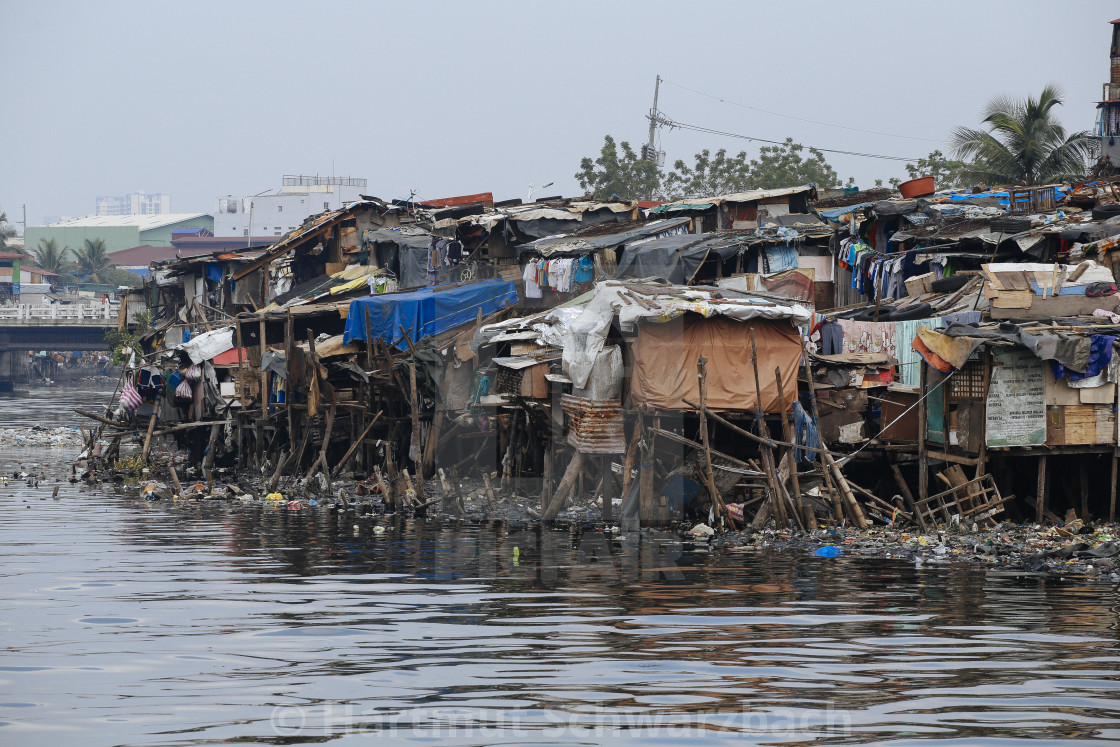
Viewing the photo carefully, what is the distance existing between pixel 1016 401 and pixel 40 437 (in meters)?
31.4

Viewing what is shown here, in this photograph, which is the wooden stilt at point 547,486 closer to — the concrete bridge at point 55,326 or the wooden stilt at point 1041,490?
the wooden stilt at point 1041,490

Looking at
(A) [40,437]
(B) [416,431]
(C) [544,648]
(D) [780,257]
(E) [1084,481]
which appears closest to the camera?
(C) [544,648]

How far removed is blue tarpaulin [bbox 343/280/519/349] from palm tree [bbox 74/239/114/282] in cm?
7705

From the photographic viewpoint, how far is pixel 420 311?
21594 mm

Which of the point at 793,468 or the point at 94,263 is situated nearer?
the point at 793,468

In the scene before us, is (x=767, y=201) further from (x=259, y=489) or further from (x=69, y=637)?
(x=69, y=637)

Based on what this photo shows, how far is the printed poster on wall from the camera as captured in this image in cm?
1487

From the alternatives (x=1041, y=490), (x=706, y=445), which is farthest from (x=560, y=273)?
(x=1041, y=490)

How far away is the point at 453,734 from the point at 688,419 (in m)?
10.7

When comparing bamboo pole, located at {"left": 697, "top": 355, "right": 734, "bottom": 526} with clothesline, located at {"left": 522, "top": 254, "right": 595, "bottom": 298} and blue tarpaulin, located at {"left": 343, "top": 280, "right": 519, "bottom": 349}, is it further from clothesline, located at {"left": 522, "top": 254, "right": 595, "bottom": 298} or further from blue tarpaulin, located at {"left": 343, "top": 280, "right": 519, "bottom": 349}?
clothesline, located at {"left": 522, "top": 254, "right": 595, "bottom": 298}

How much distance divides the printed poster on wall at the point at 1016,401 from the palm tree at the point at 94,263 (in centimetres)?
8809

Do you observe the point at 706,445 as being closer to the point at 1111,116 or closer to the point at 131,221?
the point at 1111,116

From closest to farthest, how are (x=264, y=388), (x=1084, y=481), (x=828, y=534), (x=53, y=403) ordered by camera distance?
(x=828, y=534) → (x=1084, y=481) → (x=264, y=388) → (x=53, y=403)

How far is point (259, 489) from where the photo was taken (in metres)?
23.0
